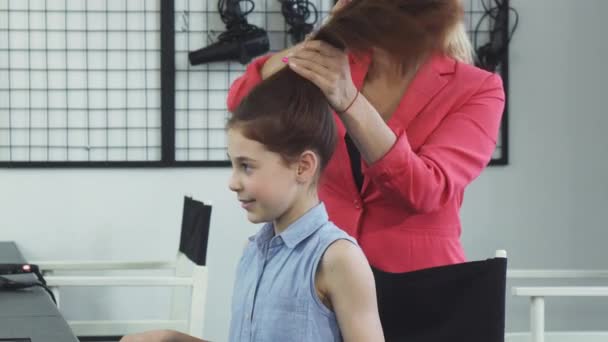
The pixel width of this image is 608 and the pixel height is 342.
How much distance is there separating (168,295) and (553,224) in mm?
1368

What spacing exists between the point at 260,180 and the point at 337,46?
0.61 ft

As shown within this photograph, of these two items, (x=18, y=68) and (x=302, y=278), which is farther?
(x=18, y=68)

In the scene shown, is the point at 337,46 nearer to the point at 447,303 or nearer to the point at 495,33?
the point at 447,303

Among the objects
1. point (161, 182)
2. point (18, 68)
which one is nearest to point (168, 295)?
point (161, 182)

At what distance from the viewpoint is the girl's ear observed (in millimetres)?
1332

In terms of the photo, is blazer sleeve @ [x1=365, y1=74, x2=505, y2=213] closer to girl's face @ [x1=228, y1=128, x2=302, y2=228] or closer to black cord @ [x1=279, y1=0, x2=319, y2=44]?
girl's face @ [x1=228, y1=128, x2=302, y2=228]

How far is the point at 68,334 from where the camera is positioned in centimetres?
167

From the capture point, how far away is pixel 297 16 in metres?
3.50

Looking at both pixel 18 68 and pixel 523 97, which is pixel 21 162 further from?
pixel 523 97

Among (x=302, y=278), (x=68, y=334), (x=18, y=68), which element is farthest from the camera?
(x=18, y=68)

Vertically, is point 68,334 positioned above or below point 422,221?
below

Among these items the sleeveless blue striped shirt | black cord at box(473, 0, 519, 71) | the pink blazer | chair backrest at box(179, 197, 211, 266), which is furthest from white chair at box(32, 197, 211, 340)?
the sleeveless blue striped shirt

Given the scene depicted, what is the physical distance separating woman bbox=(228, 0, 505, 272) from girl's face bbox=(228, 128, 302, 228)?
108mm

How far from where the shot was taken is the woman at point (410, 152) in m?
1.46
